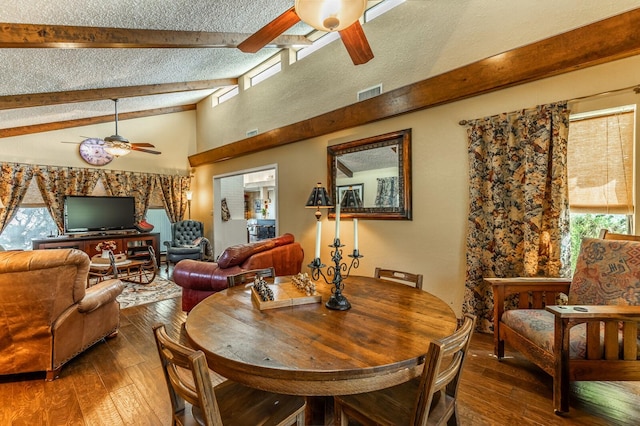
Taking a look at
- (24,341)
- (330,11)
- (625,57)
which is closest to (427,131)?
(625,57)

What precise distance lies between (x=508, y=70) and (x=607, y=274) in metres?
1.86

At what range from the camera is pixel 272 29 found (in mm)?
1909

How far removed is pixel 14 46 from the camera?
8.27 ft

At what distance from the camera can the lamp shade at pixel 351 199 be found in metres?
3.77

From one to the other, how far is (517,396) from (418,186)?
2033 mm

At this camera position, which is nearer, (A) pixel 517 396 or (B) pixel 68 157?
(A) pixel 517 396

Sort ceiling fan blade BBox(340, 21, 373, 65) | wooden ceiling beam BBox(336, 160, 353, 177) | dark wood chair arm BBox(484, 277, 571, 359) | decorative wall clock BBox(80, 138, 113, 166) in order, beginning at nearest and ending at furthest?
ceiling fan blade BBox(340, 21, 373, 65) → dark wood chair arm BBox(484, 277, 571, 359) → wooden ceiling beam BBox(336, 160, 353, 177) → decorative wall clock BBox(80, 138, 113, 166)

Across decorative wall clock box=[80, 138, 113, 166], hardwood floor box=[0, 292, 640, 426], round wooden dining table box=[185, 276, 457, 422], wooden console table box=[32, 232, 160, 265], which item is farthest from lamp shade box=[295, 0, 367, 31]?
decorative wall clock box=[80, 138, 113, 166]

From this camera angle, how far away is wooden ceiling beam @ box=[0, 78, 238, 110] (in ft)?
12.8

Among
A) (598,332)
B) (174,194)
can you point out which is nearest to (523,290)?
(598,332)

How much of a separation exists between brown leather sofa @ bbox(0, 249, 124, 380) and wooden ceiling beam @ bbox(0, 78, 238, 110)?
3.19m

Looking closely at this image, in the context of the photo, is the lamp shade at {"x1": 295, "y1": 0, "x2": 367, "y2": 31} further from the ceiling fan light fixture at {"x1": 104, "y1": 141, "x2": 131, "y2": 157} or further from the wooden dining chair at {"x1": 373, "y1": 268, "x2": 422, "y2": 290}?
the ceiling fan light fixture at {"x1": 104, "y1": 141, "x2": 131, "y2": 157}

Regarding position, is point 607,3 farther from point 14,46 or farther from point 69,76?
point 69,76

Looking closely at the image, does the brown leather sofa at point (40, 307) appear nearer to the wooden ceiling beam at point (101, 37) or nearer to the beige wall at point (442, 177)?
the wooden ceiling beam at point (101, 37)
